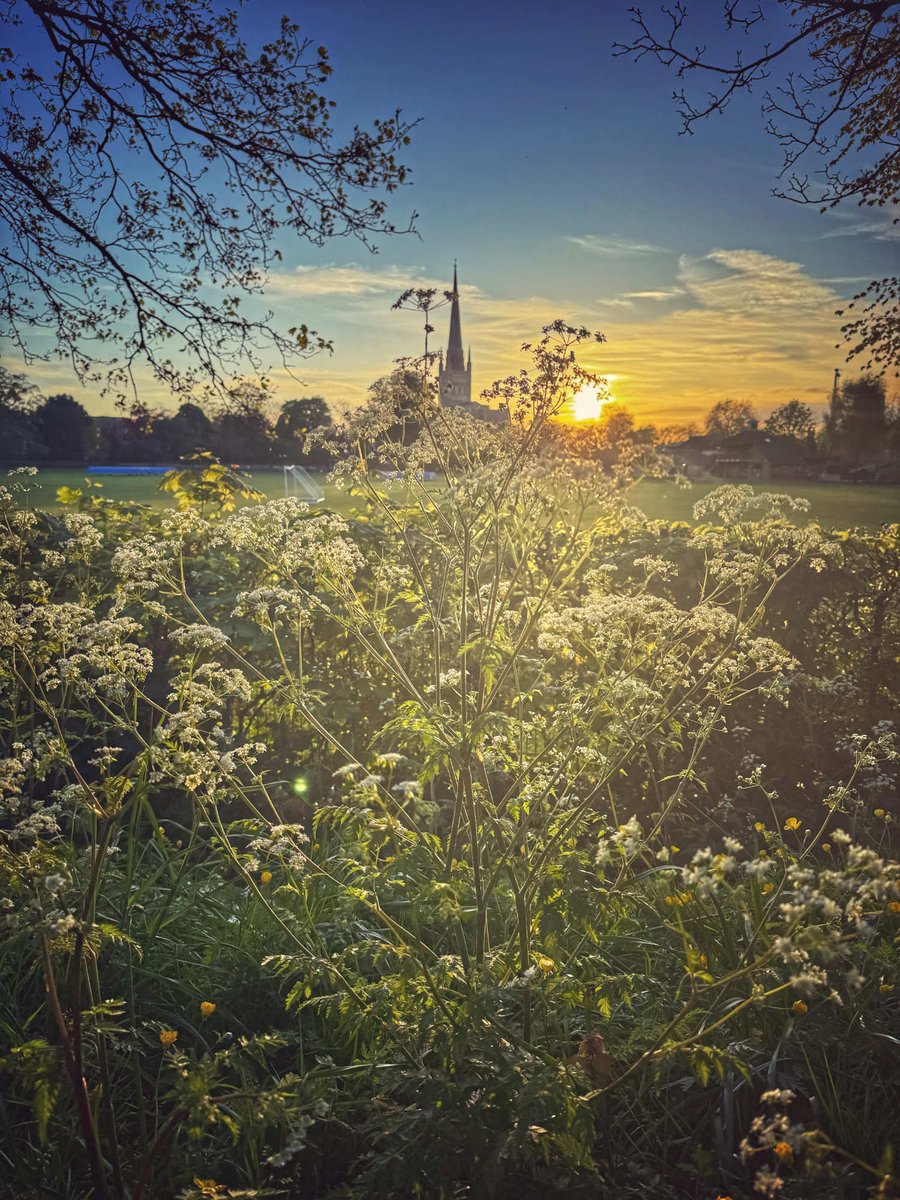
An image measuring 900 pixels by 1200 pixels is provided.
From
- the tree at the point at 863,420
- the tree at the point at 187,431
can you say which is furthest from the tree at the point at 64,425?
the tree at the point at 863,420

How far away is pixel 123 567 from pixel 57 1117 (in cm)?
195

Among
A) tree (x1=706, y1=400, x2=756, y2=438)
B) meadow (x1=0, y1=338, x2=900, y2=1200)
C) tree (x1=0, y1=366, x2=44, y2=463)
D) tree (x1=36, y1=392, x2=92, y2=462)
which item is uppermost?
tree (x1=706, y1=400, x2=756, y2=438)

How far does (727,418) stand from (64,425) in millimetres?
39646

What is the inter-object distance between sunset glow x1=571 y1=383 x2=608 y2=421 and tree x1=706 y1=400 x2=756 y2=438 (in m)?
44.5

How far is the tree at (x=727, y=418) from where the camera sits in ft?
150

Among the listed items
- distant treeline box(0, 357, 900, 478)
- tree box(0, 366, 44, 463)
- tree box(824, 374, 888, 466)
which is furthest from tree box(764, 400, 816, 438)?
tree box(0, 366, 44, 463)

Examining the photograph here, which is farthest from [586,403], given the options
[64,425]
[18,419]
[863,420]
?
[64,425]

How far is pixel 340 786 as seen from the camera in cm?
505

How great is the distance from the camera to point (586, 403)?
325 centimetres

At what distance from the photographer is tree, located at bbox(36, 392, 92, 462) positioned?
30.0 metres

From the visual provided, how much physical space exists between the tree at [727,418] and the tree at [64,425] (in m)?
34.5

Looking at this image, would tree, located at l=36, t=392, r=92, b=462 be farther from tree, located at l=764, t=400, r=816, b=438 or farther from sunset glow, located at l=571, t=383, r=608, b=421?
tree, located at l=764, t=400, r=816, b=438

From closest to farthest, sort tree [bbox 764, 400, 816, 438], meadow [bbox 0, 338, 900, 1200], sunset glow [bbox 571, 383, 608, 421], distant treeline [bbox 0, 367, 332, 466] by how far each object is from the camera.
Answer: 1. meadow [bbox 0, 338, 900, 1200]
2. sunset glow [bbox 571, 383, 608, 421]
3. distant treeline [bbox 0, 367, 332, 466]
4. tree [bbox 764, 400, 816, 438]

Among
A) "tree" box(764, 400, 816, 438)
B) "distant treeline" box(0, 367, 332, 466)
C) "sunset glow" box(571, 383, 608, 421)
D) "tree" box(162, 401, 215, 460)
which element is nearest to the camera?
"sunset glow" box(571, 383, 608, 421)
